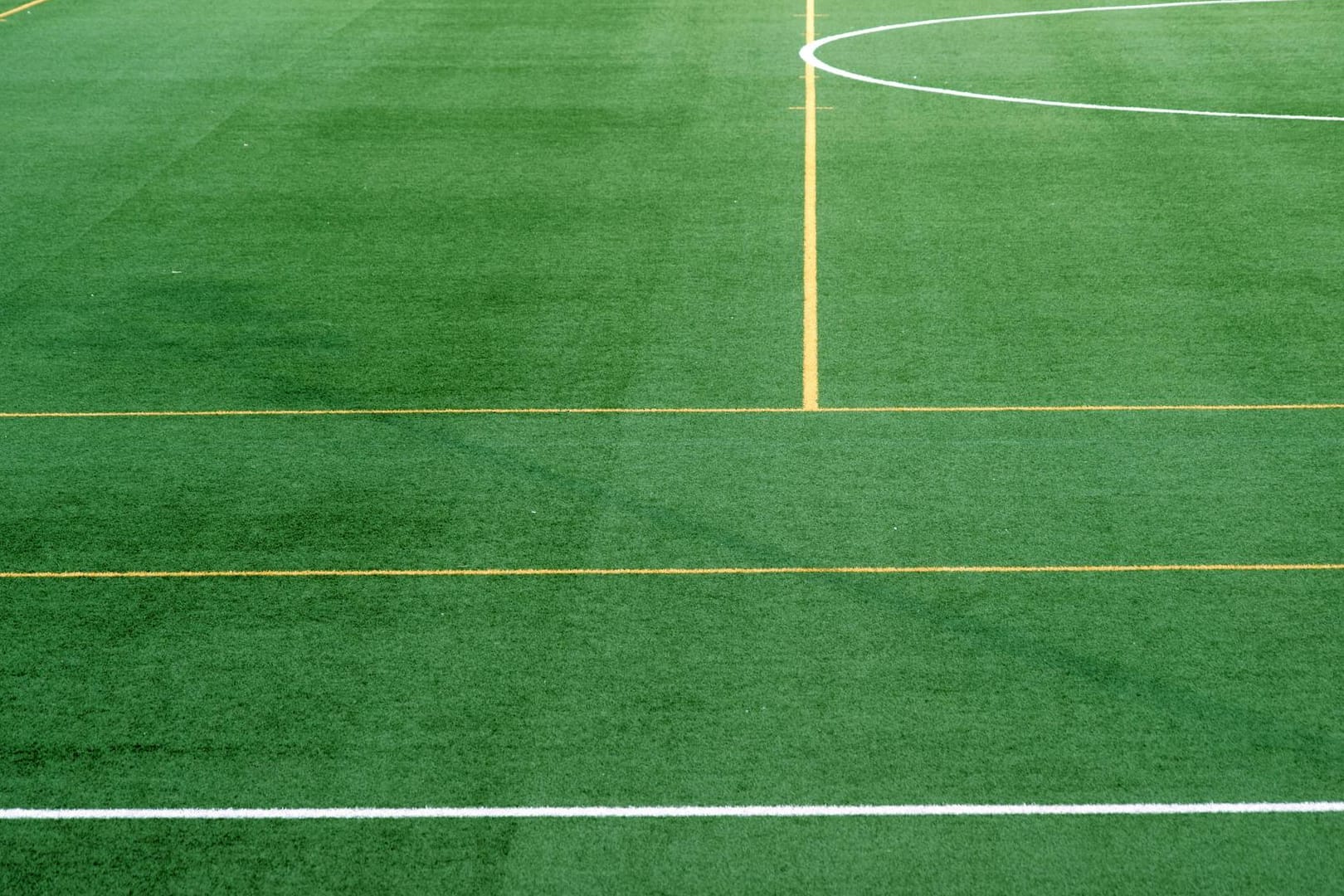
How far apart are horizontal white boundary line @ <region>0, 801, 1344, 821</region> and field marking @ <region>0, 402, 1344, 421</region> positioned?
143 inches

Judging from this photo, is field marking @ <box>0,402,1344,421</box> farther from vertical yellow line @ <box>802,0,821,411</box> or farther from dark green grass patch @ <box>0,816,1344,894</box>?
dark green grass patch @ <box>0,816,1344,894</box>

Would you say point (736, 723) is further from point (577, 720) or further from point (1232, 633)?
point (1232, 633)

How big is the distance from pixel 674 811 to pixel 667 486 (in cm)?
272

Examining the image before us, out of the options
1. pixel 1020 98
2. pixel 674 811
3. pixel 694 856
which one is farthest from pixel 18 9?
pixel 694 856

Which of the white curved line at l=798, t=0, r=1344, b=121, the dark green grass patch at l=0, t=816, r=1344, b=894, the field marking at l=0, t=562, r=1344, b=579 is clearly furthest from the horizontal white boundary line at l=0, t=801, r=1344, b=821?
the white curved line at l=798, t=0, r=1344, b=121

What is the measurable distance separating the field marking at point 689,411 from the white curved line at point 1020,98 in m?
6.55

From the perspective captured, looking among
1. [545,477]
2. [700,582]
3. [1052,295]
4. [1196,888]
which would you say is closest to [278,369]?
[545,477]

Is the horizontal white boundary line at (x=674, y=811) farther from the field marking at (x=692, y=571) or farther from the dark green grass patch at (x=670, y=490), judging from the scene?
the dark green grass patch at (x=670, y=490)

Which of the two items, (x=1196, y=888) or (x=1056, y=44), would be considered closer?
(x=1196, y=888)

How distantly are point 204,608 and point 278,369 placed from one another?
287 cm

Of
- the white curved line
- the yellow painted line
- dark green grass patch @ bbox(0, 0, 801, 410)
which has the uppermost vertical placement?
the yellow painted line

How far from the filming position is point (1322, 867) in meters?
5.29

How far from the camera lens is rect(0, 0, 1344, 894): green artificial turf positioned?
5715 millimetres

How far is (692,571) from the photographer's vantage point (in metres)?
7.32
